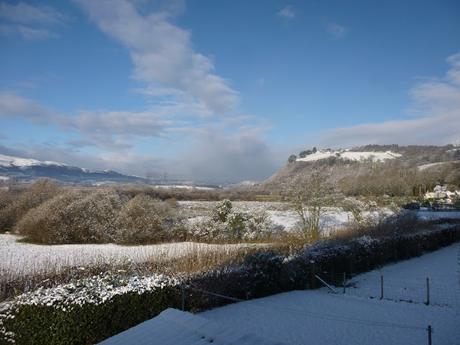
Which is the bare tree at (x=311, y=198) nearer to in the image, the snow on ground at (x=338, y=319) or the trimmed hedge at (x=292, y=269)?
the trimmed hedge at (x=292, y=269)

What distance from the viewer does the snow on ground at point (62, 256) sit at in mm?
10273

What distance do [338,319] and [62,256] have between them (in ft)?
32.1

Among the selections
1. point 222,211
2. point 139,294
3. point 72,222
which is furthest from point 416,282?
point 72,222

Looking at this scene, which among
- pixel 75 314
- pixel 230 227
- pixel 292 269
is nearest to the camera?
pixel 75 314

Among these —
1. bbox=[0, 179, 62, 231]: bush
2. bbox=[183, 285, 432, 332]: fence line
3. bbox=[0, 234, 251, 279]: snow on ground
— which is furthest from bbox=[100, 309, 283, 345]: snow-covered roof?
A: bbox=[0, 179, 62, 231]: bush

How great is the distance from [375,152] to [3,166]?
135 meters

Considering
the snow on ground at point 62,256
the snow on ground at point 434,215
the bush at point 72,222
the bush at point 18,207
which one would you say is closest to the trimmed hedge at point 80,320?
the snow on ground at point 62,256

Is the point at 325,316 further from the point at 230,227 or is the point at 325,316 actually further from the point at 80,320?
the point at 230,227

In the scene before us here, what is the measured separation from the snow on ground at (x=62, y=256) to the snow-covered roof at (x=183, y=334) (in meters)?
5.80

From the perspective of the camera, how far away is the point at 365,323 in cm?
880

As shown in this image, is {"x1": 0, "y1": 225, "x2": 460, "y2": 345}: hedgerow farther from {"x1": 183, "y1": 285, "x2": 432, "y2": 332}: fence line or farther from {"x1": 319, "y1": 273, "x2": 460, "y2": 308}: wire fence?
{"x1": 319, "y1": 273, "x2": 460, "y2": 308}: wire fence

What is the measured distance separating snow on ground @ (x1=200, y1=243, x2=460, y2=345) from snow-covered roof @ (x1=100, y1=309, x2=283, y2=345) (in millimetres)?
2360

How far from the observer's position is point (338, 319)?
29.6ft

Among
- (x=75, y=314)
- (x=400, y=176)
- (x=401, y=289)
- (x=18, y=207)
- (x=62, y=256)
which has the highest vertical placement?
(x=400, y=176)
